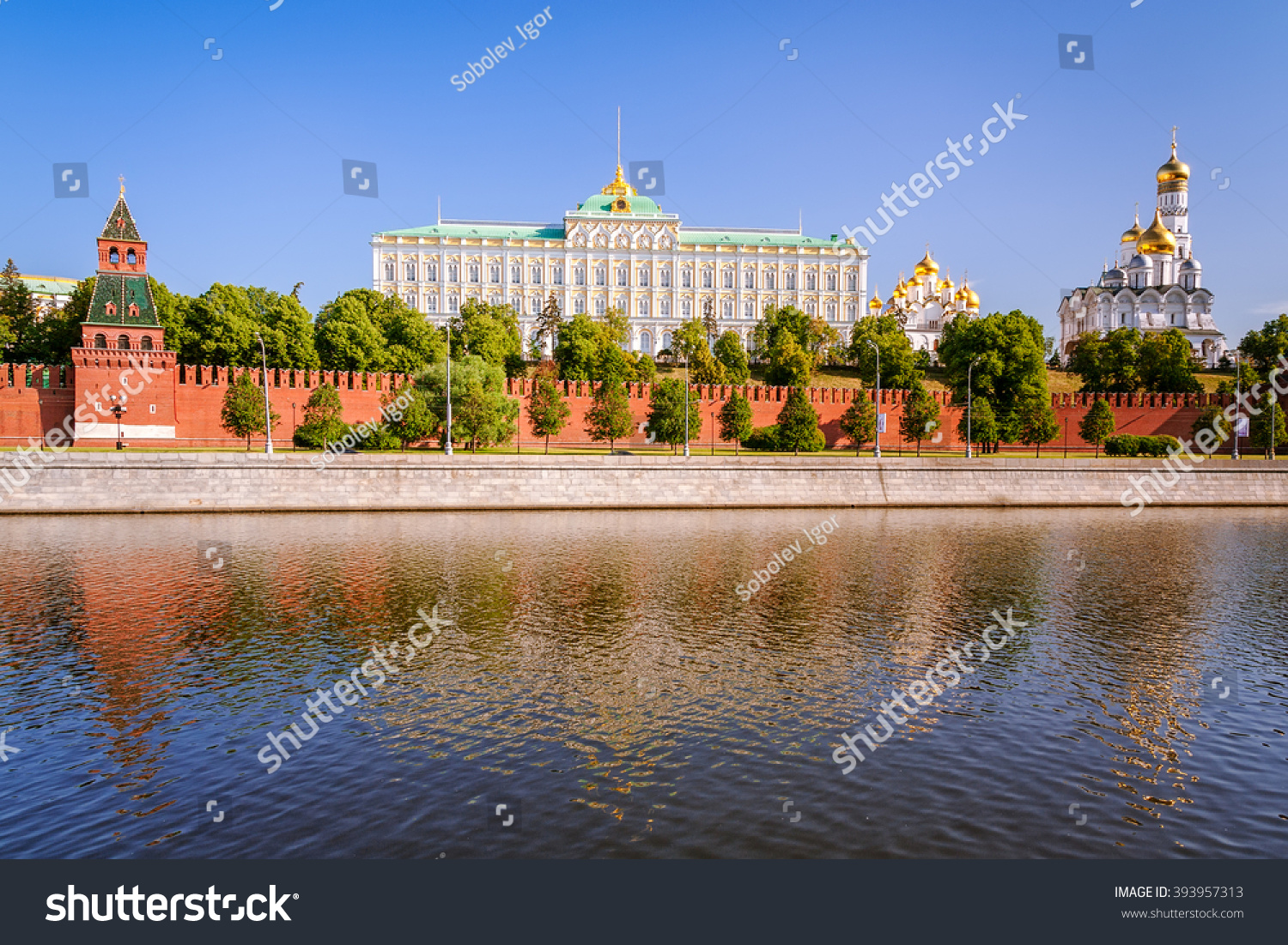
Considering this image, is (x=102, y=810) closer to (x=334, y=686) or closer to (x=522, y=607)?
(x=334, y=686)

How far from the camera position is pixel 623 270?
10738cm

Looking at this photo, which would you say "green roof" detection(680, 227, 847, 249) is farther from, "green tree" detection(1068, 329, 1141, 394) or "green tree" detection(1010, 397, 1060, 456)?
"green tree" detection(1010, 397, 1060, 456)

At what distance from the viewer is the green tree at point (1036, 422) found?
51.3m

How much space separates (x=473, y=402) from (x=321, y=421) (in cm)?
746

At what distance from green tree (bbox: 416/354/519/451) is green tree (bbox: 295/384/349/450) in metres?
4.18

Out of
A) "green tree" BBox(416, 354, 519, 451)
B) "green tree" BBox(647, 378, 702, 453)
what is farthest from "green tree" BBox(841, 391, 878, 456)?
"green tree" BBox(416, 354, 519, 451)

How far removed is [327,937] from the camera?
6.90m

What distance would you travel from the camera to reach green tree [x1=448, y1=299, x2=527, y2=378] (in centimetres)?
6300

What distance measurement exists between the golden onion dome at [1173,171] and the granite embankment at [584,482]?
5924 cm

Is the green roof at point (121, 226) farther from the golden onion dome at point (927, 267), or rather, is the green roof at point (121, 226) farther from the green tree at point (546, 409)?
the golden onion dome at point (927, 267)

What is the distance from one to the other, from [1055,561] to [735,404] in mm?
27628

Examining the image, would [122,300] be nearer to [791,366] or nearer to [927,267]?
[791,366]

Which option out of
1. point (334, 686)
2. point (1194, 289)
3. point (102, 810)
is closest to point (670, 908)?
point (102, 810)

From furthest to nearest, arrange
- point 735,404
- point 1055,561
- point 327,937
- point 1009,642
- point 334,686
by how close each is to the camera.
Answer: point 735,404, point 1055,561, point 1009,642, point 334,686, point 327,937
